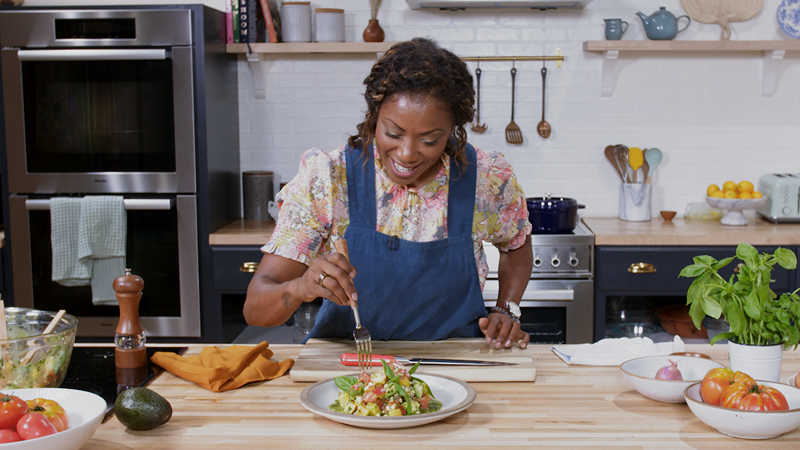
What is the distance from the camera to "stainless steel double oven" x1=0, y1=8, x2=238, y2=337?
3203 millimetres

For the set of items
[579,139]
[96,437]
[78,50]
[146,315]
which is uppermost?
[78,50]

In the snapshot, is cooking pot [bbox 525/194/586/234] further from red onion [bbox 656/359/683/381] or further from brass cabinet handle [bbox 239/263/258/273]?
red onion [bbox 656/359/683/381]

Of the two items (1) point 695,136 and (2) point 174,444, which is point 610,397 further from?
(1) point 695,136

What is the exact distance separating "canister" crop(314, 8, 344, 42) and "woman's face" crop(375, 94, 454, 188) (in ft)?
6.61

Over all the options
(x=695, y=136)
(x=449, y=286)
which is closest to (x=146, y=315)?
(x=449, y=286)

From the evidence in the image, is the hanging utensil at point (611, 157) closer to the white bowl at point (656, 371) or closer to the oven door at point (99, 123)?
the oven door at point (99, 123)

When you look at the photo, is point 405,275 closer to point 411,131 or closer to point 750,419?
point 411,131

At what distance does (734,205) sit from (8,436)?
3178 millimetres

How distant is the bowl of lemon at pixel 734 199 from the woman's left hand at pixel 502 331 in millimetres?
2093

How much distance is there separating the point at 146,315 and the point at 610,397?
97.2 inches

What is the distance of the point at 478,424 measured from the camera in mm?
1292

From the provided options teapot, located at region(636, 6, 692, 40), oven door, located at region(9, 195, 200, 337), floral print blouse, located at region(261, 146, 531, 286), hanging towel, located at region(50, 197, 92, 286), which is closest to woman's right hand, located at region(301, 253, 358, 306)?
floral print blouse, located at region(261, 146, 531, 286)

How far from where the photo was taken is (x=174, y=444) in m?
1.22

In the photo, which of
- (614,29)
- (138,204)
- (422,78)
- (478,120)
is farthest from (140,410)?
(614,29)
